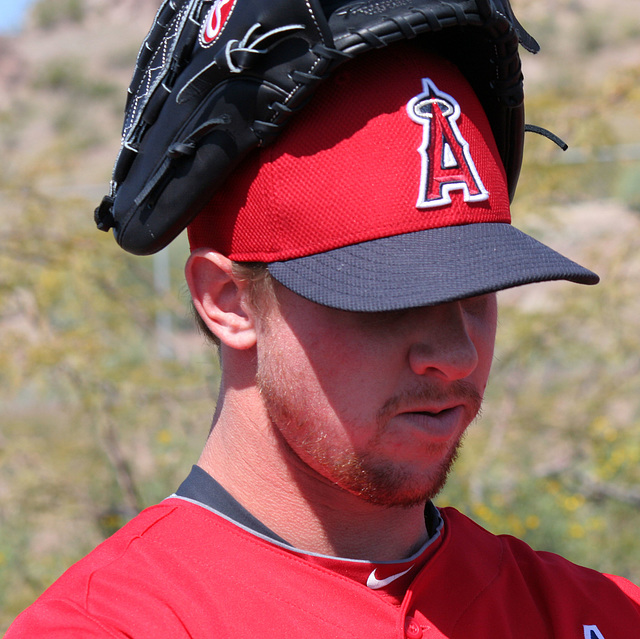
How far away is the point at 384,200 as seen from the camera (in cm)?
126

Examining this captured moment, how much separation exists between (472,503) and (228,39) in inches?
148

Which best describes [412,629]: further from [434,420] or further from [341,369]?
[341,369]

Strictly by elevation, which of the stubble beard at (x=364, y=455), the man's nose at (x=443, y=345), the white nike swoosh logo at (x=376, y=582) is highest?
the man's nose at (x=443, y=345)

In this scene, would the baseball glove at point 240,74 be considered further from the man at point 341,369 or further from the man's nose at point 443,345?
the man's nose at point 443,345

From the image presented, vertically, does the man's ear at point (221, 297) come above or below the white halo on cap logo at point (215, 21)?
below

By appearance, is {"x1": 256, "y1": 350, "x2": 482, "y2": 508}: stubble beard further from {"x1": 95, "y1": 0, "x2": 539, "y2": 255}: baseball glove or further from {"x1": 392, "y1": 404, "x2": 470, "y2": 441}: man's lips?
{"x1": 95, "y1": 0, "x2": 539, "y2": 255}: baseball glove

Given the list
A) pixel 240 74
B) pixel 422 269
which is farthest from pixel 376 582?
pixel 240 74

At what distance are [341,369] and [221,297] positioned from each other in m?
0.29

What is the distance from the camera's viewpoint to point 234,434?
4.93ft

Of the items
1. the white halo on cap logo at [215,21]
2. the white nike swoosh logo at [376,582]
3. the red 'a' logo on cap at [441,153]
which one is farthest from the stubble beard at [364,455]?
the white halo on cap logo at [215,21]

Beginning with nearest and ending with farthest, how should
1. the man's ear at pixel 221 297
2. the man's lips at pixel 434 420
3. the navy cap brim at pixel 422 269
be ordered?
the navy cap brim at pixel 422 269, the man's lips at pixel 434 420, the man's ear at pixel 221 297

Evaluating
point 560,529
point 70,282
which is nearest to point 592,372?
point 560,529

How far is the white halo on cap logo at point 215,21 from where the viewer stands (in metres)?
1.32

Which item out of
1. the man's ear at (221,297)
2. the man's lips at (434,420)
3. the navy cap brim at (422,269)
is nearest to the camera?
the navy cap brim at (422,269)
